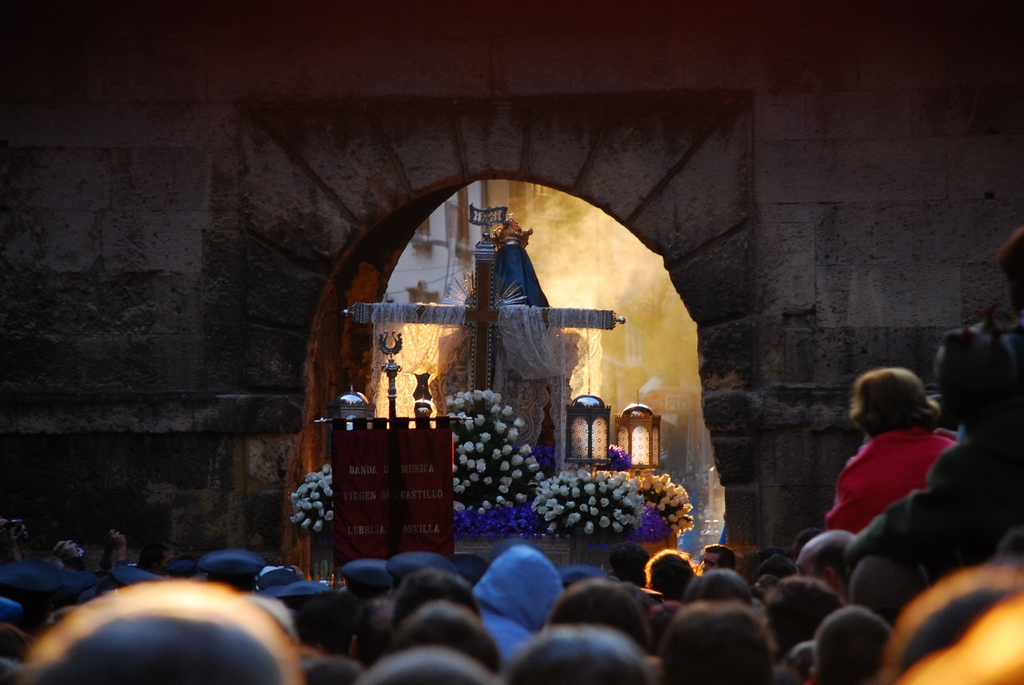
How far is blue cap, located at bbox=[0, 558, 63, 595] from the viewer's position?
4348 millimetres

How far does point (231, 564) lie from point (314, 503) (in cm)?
295

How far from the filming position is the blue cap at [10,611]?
397 centimetres

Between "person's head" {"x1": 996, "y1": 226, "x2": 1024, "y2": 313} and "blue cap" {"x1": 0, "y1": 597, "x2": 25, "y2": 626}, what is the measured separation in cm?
324

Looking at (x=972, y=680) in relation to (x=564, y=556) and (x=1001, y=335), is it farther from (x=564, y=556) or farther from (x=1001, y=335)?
(x=564, y=556)

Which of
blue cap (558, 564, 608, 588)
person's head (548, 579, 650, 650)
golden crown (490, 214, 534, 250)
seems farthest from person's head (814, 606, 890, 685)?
golden crown (490, 214, 534, 250)

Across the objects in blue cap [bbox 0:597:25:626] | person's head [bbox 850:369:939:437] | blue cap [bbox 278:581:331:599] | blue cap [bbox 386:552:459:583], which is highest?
person's head [bbox 850:369:939:437]

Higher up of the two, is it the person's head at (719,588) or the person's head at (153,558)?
the person's head at (719,588)

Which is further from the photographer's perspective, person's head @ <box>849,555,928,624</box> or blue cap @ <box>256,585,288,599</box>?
blue cap @ <box>256,585,288,599</box>

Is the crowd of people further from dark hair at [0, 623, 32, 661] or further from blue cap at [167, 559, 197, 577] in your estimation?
blue cap at [167, 559, 197, 577]

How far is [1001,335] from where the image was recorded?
9.47 ft

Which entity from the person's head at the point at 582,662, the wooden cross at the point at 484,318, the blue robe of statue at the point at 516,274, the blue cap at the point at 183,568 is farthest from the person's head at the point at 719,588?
the blue robe of statue at the point at 516,274

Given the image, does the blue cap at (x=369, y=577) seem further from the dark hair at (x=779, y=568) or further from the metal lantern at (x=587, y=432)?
the metal lantern at (x=587, y=432)

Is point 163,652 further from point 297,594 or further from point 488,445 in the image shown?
point 488,445

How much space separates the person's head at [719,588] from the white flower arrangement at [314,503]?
4.57 meters
